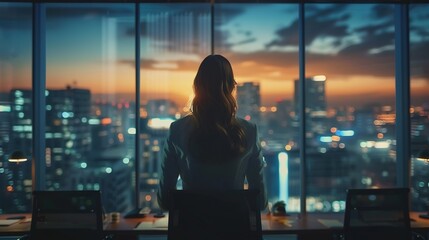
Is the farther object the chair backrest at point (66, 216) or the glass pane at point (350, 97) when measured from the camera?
the glass pane at point (350, 97)

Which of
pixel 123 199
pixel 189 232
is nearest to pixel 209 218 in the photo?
pixel 189 232

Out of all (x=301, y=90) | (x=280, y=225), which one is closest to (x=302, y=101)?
(x=301, y=90)

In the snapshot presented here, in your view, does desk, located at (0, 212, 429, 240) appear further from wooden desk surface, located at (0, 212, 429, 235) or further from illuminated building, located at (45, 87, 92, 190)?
illuminated building, located at (45, 87, 92, 190)

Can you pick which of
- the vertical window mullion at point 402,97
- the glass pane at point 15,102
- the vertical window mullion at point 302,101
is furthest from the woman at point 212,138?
the vertical window mullion at point 402,97

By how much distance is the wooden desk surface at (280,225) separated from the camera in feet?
11.7

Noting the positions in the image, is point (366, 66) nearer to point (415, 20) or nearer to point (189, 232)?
point (415, 20)

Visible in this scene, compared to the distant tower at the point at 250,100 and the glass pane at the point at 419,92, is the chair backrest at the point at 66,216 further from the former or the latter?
the glass pane at the point at 419,92

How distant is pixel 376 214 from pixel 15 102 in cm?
421

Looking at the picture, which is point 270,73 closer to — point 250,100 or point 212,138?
point 250,100

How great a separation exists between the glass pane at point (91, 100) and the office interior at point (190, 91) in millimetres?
12

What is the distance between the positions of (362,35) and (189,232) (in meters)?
4.46

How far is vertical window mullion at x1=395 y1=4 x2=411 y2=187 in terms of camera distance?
5219 mm

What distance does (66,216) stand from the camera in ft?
10.1

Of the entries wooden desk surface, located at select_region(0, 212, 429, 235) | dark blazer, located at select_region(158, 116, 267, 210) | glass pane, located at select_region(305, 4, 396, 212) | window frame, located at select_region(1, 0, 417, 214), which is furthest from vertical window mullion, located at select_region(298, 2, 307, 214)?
dark blazer, located at select_region(158, 116, 267, 210)
